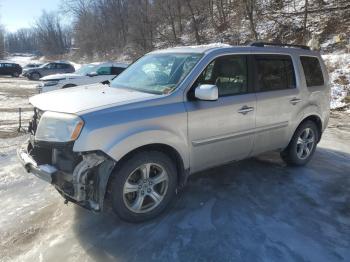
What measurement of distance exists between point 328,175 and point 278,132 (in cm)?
111

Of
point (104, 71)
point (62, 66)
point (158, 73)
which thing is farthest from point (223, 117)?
point (62, 66)

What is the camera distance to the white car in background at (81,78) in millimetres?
14430

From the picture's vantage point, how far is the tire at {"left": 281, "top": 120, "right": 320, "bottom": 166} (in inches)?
231

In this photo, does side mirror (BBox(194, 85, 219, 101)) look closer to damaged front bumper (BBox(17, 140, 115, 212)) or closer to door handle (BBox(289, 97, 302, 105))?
damaged front bumper (BBox(17, 140, 115, 212))

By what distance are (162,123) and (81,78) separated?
37.5ft

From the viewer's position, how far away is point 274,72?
5324 mm

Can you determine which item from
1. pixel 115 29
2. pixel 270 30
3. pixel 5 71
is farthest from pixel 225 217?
pixel 115 29

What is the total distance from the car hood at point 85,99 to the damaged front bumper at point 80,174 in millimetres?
435

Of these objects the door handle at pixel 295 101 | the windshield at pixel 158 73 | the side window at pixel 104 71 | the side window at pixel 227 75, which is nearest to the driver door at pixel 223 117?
the side window at pixel 227 75

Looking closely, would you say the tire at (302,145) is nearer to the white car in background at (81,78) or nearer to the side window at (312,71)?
the side window at (312,71)

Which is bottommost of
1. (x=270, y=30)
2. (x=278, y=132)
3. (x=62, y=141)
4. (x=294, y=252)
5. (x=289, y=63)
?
(x=294, y=252)

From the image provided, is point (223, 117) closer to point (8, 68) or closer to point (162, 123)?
point (162, 123)

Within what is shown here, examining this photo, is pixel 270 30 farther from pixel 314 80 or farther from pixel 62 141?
pixel 62 141

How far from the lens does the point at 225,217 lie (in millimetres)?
4289
